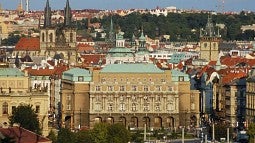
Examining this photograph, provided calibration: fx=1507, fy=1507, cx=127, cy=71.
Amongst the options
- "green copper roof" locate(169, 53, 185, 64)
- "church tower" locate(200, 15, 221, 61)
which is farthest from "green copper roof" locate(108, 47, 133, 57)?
"green copper roof" locate(169, 53, 185, 64)

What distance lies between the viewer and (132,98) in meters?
84.4

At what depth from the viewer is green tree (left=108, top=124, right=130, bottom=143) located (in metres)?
62.7

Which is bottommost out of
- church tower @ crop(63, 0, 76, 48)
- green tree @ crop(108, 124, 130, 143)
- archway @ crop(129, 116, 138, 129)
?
archway @ crop(129, 116, 138, 129)

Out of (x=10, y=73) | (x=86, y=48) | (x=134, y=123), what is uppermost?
(x=86, y=48)

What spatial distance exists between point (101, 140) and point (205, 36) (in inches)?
2565

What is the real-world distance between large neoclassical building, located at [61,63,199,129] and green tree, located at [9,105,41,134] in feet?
62.0

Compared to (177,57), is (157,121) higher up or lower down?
lower down

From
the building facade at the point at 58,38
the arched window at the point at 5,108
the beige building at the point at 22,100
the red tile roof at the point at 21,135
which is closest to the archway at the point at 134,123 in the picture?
the beige building at the point at 22,100

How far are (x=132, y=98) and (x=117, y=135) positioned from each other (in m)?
21.0

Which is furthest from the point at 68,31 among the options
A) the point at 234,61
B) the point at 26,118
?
the point at 26,118

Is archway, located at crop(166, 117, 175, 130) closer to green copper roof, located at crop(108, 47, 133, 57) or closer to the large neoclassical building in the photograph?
the large neoclassical building

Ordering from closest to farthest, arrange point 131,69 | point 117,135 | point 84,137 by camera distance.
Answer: point 84,137 → point 117,135 → point 131,69

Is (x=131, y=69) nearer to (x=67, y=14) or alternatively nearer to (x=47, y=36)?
(x=47, y=36)

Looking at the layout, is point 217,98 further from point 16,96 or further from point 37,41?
point 37,41
